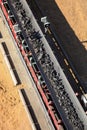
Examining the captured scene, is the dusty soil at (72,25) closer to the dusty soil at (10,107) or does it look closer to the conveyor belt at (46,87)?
the conveyor belt at (46,87)

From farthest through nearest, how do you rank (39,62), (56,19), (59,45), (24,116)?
(56,19) → (59,45) → (39,62) → (24,116)

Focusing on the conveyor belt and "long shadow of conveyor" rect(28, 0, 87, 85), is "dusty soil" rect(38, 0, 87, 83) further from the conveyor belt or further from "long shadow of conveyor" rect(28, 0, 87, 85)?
the conveyor belt

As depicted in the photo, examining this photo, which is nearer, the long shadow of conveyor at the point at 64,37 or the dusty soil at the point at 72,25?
the long shadow of conveyor at the point at 64,37

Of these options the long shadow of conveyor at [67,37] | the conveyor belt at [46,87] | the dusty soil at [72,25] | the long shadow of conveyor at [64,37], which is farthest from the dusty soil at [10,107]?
the dusty soil at [72,25]

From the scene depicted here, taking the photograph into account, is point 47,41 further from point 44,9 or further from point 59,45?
point 44,9

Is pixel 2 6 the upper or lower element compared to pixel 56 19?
upper

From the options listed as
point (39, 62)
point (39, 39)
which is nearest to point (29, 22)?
point (39, 39)

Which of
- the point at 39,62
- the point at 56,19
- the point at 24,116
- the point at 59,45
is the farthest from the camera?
the point at 56,19
